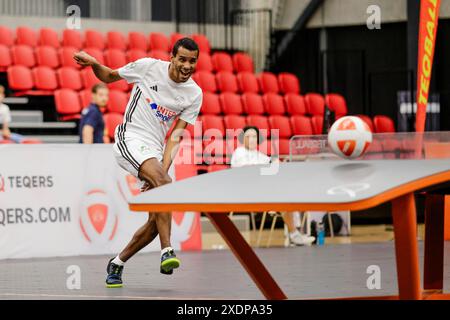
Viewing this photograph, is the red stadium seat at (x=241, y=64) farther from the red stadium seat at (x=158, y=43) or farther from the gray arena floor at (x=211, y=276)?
the gray arena floor at (x=211, y=276)

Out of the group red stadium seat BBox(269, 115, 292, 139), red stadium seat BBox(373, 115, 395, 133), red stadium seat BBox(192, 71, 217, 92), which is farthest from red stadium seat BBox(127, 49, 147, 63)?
red stadium seat BBox(373, 115, 395, 133)

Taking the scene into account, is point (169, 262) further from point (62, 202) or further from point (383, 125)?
point (383, 125)

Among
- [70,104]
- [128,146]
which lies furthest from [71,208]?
[70,104]

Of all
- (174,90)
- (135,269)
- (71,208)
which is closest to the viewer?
(174,90)

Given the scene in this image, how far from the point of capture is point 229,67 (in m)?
19.9

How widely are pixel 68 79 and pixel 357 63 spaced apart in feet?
23.8

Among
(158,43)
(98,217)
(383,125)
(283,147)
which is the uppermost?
(158,43)

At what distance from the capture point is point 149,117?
7457 millimetres

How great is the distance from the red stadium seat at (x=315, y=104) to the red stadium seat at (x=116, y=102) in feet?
14.5

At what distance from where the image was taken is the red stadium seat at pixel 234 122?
1780 centimetres

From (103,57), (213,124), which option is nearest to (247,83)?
(213,124)

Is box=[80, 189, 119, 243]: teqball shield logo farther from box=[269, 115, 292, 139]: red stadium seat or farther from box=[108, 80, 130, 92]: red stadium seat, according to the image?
box=[269, 115, 292, 139]: red stadium seat
